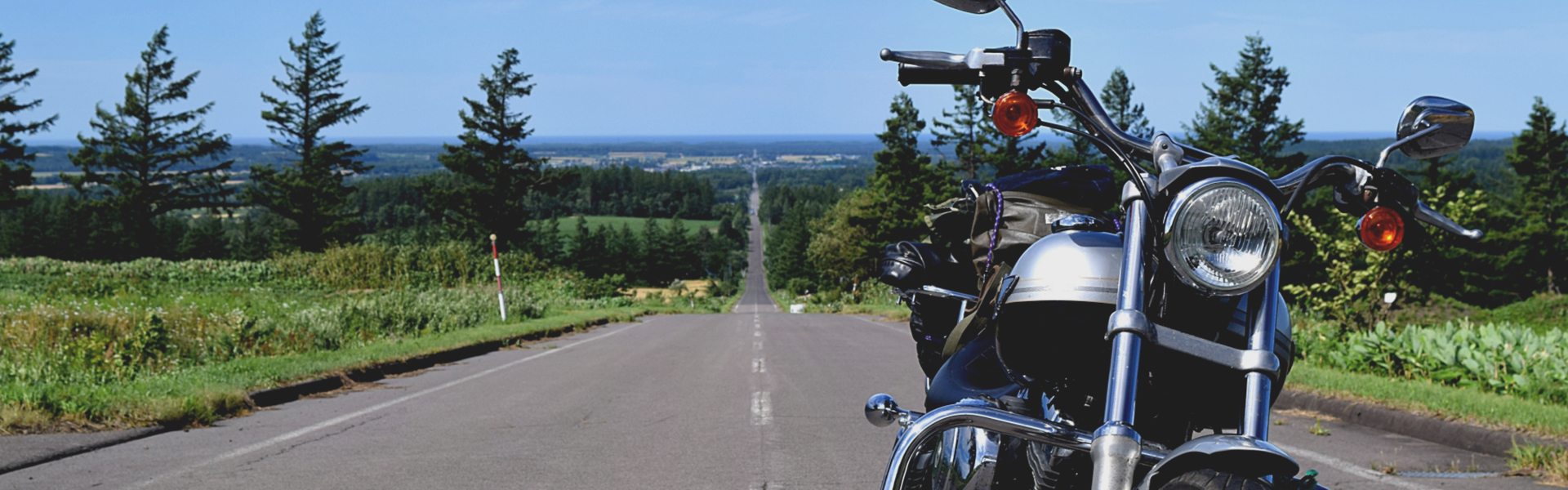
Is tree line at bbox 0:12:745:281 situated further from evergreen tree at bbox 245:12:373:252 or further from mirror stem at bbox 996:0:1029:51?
mirror stem at bbox 996:0:1029:51

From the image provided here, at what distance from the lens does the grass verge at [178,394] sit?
676 cm

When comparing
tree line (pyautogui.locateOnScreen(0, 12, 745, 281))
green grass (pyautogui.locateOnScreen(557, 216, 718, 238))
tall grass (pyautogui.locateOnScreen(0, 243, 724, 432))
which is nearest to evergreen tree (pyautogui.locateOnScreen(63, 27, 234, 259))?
tree line (pyautogui.locateOnScreen(0, 12, 745, 281))

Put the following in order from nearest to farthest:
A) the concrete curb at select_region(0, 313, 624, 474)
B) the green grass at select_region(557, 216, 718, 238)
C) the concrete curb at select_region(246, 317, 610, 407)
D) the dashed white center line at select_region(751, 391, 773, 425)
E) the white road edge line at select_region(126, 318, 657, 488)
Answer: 1. the white road edge line at select_region(126, 318, 657, 488)
2. the concrete curb at select_region(0, 313, 624, 474)
3. the dashed white center line at select_region(751, 391, 773, 425)
4. the concrete curb at select_region(246, 317, 610, 407)
5. the green grass at select_region(557, 216, 718, 238)

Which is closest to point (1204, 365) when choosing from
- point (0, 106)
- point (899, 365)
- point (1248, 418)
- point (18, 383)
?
point (1248, 418)

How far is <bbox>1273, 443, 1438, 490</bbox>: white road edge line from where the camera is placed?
525 cm

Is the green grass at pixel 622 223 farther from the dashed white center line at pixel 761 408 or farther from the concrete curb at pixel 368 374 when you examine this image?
the dashed white center line at pixel 761 408

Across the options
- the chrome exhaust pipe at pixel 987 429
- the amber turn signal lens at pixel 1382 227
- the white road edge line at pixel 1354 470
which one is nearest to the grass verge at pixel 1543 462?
the white road edge line at pixel 1354 470

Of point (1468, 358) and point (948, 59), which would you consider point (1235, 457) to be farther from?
point (1468, 358)

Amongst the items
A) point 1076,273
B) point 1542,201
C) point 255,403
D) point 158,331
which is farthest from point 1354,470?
point 1542,201

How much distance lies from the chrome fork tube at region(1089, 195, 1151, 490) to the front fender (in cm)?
8

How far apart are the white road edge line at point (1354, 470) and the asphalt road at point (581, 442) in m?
0.02

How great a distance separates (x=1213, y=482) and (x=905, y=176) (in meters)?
53.0

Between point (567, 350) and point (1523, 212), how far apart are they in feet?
176

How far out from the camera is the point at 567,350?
48.3 ft
